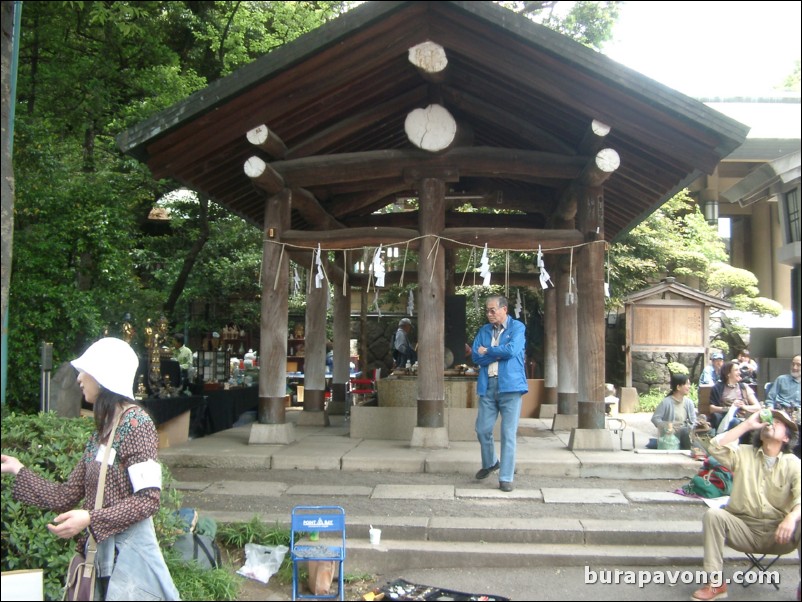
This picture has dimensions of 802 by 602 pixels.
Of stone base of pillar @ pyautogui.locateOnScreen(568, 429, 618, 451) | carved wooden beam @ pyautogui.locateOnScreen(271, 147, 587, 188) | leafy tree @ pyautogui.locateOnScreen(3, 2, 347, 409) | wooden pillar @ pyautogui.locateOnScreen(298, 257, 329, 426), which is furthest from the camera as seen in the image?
wooden pillar @ pyautogui.locateOnScreen(298, 257, 329, 426)

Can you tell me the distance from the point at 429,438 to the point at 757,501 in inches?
164

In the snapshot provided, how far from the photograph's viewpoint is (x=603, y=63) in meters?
7.33

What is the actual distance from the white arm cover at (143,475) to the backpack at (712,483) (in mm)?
5216

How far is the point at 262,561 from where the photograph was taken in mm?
5387

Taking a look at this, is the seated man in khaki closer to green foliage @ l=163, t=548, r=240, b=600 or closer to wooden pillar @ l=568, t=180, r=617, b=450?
green foliage @ l=163, t=548, r=240, b=600

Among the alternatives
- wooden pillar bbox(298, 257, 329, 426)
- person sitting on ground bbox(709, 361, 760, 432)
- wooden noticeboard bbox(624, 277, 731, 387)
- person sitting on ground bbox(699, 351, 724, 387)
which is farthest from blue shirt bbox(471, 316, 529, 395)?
wooden noticeboard bbox(624, 277, 731, 387)

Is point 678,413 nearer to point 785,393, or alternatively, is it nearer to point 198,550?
point 785,393

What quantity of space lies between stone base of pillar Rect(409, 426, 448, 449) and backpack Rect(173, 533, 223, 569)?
11.2 ft

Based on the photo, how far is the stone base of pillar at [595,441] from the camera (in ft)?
26.6

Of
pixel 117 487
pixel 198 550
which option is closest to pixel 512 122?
pixel 198 550

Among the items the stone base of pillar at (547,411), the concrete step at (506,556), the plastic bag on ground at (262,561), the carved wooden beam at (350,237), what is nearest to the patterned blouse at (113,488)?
the plastic bag on ground at (262,561)

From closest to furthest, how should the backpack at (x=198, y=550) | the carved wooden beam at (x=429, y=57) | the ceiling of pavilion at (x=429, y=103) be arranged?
the backpack at (x=198, y=550) < the ceiling of pavilion at (x=429, y=103) < the carved wooden beam at (x=429, y=57)

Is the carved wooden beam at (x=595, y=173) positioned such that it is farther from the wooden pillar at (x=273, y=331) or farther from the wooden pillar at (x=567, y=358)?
the wooden pillar at (x=273, y=331)

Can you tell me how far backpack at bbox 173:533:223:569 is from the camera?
505 centimetres
